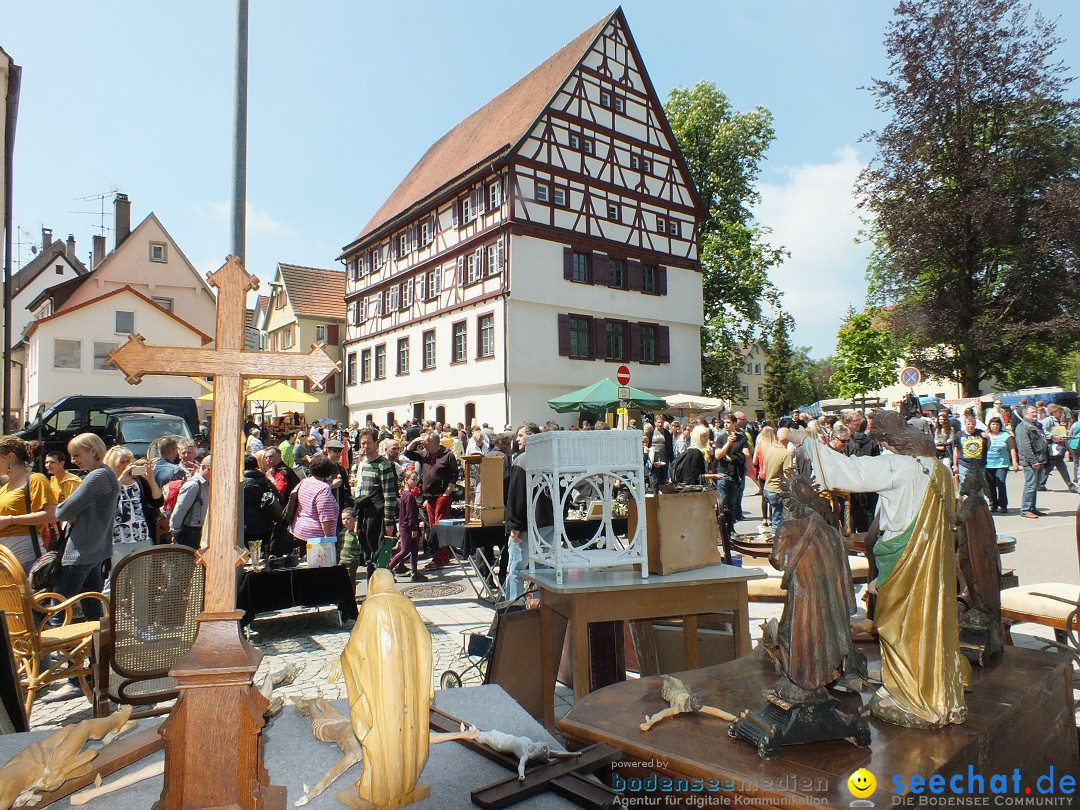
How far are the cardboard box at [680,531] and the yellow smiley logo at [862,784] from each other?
2.37 meters

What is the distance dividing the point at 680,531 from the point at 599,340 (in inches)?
921

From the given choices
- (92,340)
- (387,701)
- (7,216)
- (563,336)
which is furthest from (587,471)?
(92,340)

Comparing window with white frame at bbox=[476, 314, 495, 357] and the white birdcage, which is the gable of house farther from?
the white birdcage

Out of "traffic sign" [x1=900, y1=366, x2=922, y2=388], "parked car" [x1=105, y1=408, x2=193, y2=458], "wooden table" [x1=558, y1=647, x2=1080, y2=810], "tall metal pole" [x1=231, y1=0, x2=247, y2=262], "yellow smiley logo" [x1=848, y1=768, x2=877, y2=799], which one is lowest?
"wooden table" [x1=558, y1=647, x2=1080, y2=810]

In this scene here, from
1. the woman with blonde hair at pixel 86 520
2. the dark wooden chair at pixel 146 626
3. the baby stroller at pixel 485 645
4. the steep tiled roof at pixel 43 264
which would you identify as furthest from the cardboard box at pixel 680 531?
the steep tiled roof at pixel 43 264

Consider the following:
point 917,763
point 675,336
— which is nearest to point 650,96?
point 675,336

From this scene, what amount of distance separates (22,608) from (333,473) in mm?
3896

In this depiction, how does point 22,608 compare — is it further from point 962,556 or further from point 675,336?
point 675,336

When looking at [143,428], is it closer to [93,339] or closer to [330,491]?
[330,491]

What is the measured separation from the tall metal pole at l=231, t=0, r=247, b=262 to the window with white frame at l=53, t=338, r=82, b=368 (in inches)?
1266

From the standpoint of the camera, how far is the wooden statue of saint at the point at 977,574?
8.44ft

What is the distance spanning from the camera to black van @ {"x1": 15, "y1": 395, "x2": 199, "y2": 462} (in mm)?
16016

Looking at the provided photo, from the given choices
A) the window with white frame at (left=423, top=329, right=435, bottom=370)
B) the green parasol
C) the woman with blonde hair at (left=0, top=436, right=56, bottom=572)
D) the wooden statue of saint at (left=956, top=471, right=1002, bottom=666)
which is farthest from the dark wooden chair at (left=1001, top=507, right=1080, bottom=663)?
the window with white frame at (left=423, top=329, right=435, bottom=370)

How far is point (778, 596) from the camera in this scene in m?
4.68
